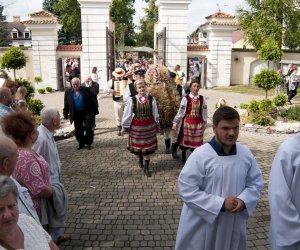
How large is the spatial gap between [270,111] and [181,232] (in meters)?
9.58

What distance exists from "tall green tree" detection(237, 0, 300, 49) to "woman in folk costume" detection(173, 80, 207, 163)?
60.8 ft

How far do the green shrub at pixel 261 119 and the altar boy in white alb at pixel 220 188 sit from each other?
26.8ft

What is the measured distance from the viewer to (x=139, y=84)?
6.51 m

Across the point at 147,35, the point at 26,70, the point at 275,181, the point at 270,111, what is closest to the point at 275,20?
the point at 270,111

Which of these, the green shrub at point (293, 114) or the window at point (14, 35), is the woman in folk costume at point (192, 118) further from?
the window at point (14, 35)

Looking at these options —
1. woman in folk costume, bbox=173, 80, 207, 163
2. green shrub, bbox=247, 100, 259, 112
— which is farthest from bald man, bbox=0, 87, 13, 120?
green shrub, bbox=247, 100, 259, 112

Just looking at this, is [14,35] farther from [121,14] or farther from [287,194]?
[287,194]

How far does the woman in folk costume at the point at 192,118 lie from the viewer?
22.3 feet

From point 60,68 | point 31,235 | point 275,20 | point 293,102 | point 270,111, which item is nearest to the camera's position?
point 31,235

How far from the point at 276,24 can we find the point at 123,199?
21.3 metres

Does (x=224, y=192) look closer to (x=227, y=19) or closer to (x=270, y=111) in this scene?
(x=270, y=111)

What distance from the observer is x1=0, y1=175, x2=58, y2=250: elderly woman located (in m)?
1.93

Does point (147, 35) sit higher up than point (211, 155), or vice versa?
point (147, 35)

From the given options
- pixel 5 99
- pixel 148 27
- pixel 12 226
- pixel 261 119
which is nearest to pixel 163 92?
pixel 5 99
